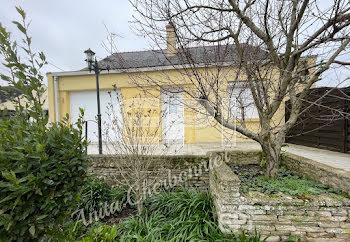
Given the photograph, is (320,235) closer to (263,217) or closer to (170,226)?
(263,217)

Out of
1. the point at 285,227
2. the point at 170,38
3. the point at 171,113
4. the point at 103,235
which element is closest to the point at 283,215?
the point at 285,227

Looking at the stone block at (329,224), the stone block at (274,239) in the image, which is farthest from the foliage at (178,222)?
the stone block at (329,224)

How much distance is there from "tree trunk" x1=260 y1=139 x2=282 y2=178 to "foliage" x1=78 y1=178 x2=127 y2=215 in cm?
253

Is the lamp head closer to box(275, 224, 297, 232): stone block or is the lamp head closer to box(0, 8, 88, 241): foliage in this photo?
box(0, 8, 88, 241): foliage

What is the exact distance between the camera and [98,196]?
3.05 m

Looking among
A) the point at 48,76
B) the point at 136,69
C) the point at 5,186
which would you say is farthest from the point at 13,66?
the point at 48,76

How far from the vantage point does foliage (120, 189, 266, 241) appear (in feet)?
6.76

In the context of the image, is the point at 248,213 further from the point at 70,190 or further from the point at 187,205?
the point at 70,190

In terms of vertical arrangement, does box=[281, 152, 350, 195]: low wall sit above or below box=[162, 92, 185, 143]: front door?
below

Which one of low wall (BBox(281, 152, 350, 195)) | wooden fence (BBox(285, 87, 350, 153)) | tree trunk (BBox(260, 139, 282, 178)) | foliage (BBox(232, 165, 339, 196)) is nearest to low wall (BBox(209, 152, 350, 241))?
foliage (BBox(232, 165, 339, 196))

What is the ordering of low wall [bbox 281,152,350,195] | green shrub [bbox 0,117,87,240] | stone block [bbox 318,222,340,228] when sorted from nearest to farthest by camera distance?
green shrub [bbox 0,117,87,240] < stone block [bbox 318,222,340,228] < low wall [bbox 281,152,350,195]

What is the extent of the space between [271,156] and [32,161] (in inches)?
113

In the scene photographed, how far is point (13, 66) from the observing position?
1.30 metres

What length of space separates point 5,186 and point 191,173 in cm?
281
